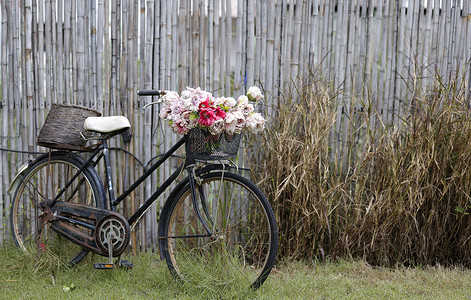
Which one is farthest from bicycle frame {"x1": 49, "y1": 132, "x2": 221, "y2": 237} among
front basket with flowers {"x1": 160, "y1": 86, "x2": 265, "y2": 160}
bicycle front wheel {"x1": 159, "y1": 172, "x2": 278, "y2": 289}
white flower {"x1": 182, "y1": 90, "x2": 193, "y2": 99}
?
white flower {"x1": 182, "y1": 90, "x2": 193, "y2": 99}

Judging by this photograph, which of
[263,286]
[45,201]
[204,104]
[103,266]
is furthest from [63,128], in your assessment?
[263,286]

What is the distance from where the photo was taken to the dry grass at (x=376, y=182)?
9.94ft

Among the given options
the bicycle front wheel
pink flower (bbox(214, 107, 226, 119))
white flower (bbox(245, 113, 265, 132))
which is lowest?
the bicycle front wheel

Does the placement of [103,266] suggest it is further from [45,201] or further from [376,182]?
[376,182]

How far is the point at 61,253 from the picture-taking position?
3137mm

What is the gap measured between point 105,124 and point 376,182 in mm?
1984

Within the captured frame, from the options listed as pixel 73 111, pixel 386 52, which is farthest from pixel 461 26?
pixel 73 111

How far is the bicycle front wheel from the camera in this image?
2537 millimetres

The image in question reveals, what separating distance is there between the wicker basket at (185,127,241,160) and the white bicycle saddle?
2.37 feet

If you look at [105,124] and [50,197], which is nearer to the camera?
[105,124]

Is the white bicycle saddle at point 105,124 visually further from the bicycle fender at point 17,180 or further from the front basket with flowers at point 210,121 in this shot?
the bicycle fender at point 17,180

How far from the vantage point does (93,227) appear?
113 inches

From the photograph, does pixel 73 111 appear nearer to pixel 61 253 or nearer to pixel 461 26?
pixel 61 253

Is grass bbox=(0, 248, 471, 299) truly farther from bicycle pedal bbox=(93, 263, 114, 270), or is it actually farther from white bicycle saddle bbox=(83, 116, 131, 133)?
white bicycle saddle bbox=(83, 116, 131, 133)
